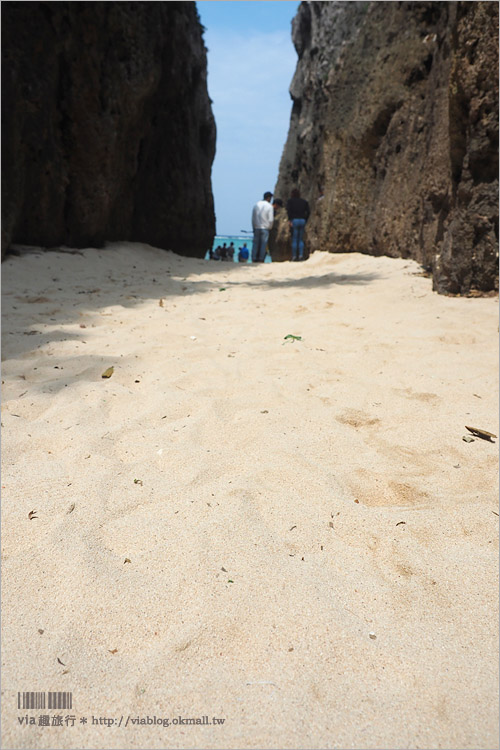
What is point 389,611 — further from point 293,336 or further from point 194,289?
point 194,289

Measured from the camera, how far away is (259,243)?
10.8 m

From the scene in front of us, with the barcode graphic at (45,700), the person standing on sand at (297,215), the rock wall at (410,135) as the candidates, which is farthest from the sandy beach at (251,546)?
the person standing on sand at (297,215)

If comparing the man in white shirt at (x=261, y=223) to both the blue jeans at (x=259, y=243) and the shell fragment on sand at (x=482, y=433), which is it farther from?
the shell fragment on sand at (x=482, y=433)

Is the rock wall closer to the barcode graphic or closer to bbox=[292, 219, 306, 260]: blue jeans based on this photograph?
bbox=[292, 219, 306, 260]: blue jeans

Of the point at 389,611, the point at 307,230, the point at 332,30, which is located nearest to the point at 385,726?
the point at 389,611

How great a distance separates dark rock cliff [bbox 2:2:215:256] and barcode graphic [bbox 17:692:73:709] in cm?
564

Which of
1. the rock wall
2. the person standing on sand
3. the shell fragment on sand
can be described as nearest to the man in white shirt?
the person standing on sand

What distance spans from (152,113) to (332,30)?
5797mm

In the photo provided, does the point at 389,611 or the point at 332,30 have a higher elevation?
the point at 332,30

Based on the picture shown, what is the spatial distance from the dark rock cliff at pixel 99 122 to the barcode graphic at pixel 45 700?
18.5 ft

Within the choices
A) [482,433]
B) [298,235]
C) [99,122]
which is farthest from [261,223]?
[482,433]

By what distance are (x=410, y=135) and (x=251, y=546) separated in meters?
7.65

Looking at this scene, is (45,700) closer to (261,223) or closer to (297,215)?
(261,223)

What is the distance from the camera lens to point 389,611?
121 centimetres
